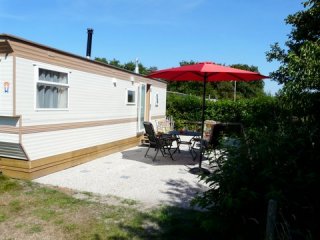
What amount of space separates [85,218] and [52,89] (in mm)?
3363

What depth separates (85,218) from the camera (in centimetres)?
435

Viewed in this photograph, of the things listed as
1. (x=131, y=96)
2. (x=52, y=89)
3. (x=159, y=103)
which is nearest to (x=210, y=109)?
(x=159, y=103)

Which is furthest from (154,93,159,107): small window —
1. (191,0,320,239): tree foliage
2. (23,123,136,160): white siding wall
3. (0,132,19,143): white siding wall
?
(191,0,320,239): tree foliage

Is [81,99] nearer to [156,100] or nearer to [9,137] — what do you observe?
[9,137]

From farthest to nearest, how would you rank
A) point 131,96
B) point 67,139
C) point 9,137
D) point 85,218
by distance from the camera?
point 131,96 → point 67,139 → point 9,137 → point 85,218

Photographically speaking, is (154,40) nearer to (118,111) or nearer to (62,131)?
(118,111)

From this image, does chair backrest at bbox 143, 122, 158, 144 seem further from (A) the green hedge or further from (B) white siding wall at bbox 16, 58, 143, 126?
(A) the green hedge

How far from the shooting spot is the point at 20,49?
5.80m

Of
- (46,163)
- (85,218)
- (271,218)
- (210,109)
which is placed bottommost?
(85,218)

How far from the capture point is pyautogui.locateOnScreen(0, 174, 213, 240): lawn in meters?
3.86

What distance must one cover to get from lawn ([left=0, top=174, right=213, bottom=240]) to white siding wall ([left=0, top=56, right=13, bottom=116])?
1364 millimetres

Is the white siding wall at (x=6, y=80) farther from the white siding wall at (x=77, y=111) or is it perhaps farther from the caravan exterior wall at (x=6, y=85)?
the white siding wall at (x=77, y=111)

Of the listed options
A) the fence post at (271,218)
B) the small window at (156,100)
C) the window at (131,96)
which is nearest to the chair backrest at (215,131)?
the window at (131,96)

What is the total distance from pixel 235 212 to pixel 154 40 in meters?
15.6
